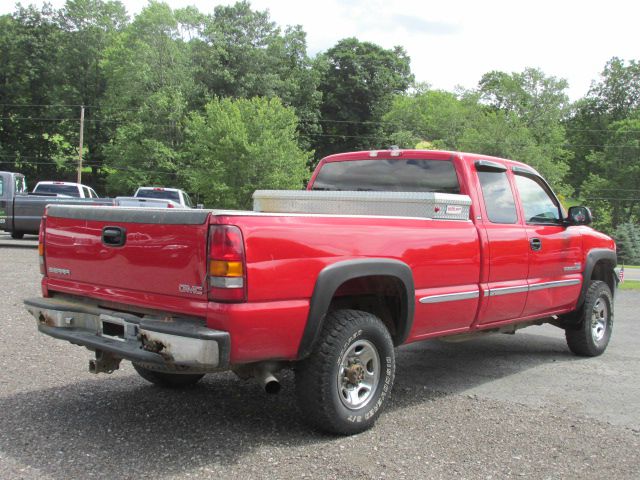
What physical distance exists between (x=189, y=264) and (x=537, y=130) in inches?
2646

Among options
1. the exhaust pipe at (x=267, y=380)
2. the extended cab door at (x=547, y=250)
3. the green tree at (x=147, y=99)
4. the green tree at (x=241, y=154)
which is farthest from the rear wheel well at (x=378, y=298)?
the green tree at (x=147, y=99)

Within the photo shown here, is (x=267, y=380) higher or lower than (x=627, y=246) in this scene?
higher

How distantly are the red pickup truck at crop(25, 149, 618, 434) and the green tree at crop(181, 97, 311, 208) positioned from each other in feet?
131

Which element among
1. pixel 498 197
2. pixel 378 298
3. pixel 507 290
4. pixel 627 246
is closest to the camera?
pixel 378 298

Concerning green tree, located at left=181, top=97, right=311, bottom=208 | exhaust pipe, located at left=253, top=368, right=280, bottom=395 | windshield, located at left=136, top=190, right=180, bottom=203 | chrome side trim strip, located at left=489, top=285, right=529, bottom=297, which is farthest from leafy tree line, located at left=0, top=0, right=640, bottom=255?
exhaust pipe, located at left=253, top=368, right=280, bottom=395

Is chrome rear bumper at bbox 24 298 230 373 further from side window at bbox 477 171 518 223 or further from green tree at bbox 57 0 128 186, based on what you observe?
green tree at bbox 57 0 128 186

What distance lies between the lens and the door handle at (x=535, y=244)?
18.9 feet

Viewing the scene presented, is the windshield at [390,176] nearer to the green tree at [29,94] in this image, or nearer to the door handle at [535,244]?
the door handle at [535,244]

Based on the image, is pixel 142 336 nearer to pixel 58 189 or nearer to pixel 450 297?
pixel 450 297

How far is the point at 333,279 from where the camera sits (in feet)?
12.9

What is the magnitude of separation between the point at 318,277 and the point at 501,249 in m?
2.09

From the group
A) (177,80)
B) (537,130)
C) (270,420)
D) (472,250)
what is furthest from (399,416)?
(537,130)

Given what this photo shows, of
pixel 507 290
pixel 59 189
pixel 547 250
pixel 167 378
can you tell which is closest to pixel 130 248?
pixel 167 378

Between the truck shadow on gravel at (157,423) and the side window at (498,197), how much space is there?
1470 millimetres
